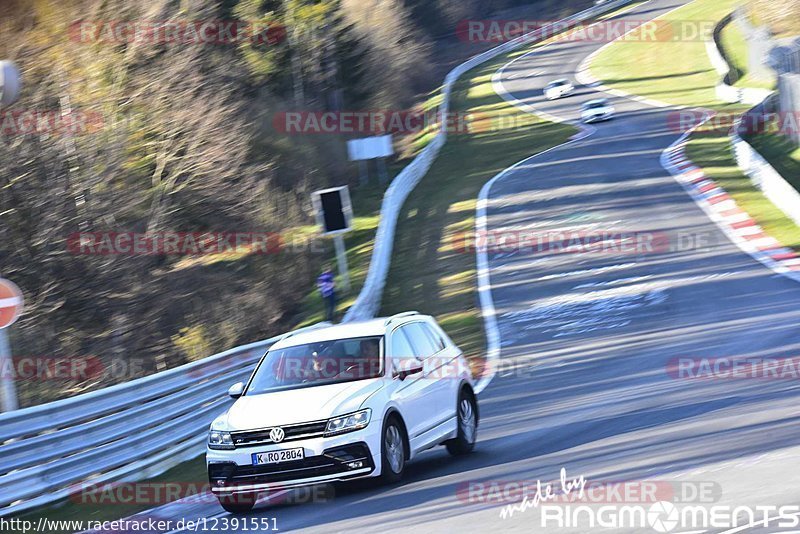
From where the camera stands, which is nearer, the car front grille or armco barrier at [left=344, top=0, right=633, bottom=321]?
the car front grille

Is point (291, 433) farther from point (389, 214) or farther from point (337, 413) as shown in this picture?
point (389, 214)

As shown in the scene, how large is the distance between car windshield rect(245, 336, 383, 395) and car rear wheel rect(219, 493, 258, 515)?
39.8 inches

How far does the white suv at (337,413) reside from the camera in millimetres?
9445

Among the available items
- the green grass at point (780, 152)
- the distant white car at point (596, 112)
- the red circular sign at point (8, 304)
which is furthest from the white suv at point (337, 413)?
the distant white car at point (596, 112)

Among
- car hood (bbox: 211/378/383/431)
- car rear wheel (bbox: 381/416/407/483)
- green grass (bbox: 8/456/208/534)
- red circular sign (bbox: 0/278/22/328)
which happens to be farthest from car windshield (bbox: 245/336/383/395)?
red circular sign (bbox: 0/278/22/328)

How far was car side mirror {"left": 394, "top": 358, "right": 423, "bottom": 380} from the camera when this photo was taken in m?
10.4

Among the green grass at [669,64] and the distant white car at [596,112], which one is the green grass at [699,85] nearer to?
the green grass at [669,64]

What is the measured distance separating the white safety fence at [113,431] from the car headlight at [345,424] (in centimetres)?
310

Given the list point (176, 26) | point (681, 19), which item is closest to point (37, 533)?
point (176, 26)

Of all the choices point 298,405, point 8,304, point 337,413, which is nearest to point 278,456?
point 298,405

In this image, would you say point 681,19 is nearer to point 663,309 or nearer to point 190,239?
point 190,239

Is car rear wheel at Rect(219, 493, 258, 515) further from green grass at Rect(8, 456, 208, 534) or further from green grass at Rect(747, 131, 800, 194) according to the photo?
green grass at Rect(747, 131, 800, 194)

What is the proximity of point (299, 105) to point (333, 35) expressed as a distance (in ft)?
19.8

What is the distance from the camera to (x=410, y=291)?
1101 inches
